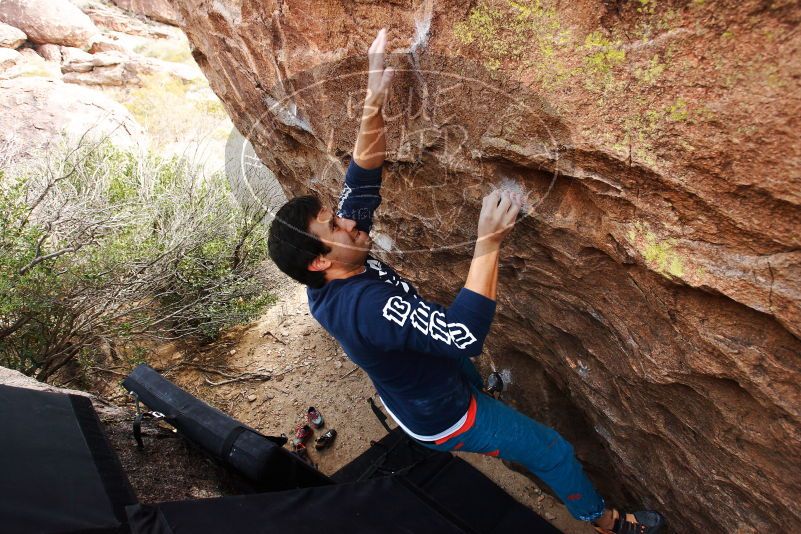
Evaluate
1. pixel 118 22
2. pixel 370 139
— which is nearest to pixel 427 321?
pixel 370 139

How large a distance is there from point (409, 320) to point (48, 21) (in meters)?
15.8

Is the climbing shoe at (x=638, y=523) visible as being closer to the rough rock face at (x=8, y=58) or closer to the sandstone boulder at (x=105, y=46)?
the rough rock face at (x=8, y=58)

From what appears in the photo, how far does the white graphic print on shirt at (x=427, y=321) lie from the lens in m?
1.47

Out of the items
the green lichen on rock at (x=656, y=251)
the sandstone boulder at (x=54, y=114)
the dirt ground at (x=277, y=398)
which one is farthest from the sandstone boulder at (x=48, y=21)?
the green lichen on rock at (x=656, y=251)

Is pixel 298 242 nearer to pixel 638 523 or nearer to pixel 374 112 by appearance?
pixel 374 112

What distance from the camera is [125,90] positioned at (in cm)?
1262

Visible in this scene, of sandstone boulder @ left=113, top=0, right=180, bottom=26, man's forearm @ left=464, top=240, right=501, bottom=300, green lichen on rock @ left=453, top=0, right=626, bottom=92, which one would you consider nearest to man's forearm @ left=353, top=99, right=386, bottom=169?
green lichen on rock @ left=453, top=0, right=626, bottom=92

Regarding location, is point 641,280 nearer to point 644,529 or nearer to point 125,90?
point 644,529

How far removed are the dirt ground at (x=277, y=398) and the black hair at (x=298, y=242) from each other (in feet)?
4.52

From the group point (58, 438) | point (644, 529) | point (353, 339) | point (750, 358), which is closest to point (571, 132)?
point (750, 358)

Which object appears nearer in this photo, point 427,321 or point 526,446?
point 427,321

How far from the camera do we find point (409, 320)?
1485 millimetres

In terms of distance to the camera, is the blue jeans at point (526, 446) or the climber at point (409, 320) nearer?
the climber at point (409, 320)

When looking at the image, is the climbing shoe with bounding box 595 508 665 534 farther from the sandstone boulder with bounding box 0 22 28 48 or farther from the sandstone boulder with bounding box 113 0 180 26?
the sandstone boulder with bounding box 113 0 180 26
